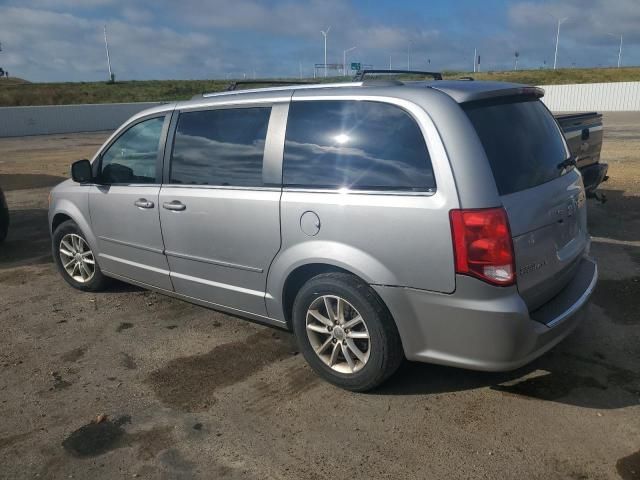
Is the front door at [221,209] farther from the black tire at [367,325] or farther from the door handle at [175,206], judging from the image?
the black tire at [367,325]

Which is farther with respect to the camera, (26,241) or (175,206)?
(26,241)

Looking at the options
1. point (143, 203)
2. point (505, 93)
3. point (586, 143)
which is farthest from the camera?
point (586, 143)

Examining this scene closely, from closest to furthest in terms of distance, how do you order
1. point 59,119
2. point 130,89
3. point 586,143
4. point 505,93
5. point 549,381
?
1. point 505,93
2. point 549,381
3. point 586,143
4. point 59,119
5. point 130,89

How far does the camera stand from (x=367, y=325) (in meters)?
3.18

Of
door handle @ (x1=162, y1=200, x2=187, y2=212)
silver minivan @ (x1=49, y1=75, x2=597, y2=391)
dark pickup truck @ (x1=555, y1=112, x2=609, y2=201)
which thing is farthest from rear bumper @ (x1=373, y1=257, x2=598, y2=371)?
dark pickup truck @ (x1=555, y1=112, x2=609, y2=201)

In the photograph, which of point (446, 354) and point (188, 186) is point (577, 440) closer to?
point (446, 354)

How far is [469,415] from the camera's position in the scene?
3.13m

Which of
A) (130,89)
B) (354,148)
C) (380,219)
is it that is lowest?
(380,219)

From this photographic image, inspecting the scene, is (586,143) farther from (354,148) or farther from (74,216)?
(74,216)

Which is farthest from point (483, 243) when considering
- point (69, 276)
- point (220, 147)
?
point (69, 276)

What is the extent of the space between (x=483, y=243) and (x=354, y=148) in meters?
0.93

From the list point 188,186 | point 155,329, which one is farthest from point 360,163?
point 155,329

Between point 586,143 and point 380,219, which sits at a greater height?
point 586,143

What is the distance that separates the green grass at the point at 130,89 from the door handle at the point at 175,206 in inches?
1814
